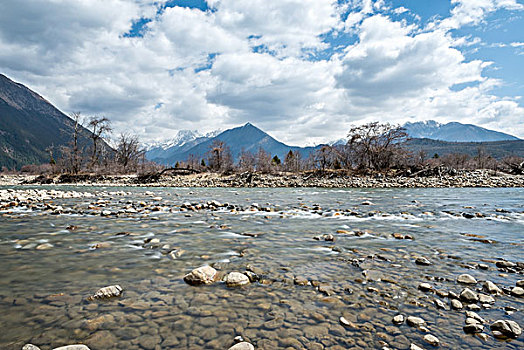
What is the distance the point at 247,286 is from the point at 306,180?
37021 millimetres

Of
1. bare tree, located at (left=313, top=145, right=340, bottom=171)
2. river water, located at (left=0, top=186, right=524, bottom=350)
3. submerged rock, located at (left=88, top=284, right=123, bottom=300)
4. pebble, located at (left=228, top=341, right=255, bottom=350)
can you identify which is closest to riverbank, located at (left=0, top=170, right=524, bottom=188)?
bare tree, located at (left=313, top=145, right=340, bottom=171)

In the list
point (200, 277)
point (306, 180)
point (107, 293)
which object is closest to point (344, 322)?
point (200, 277)

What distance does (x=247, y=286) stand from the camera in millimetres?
3895

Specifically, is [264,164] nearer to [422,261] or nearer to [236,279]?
[422,261]

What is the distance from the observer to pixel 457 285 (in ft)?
12.5

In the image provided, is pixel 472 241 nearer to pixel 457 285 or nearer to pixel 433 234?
pixel 433 234

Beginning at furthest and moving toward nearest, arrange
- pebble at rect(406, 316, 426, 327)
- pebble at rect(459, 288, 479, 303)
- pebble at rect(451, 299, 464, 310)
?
pebble at rect(459, 288, 479, 303) < pebble at rect(451, 299, 464, 310) < pebble at rect(406, 316, 426, 327)

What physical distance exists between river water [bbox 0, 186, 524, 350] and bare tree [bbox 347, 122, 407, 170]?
39.9m

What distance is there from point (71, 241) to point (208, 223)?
3.66 meters

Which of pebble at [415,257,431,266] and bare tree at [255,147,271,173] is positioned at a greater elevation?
bare tree at [255,147,271,173]

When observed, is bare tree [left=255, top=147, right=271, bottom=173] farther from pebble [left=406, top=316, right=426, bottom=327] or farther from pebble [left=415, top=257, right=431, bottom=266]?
pebble [left=406, top=316, right=426, bottom=327]

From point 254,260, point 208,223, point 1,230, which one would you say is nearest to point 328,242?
point 254,260

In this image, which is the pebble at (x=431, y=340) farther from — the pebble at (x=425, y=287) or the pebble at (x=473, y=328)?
the pebble at (x=425, y=287)

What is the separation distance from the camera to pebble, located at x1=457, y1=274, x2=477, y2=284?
3.88 meters
